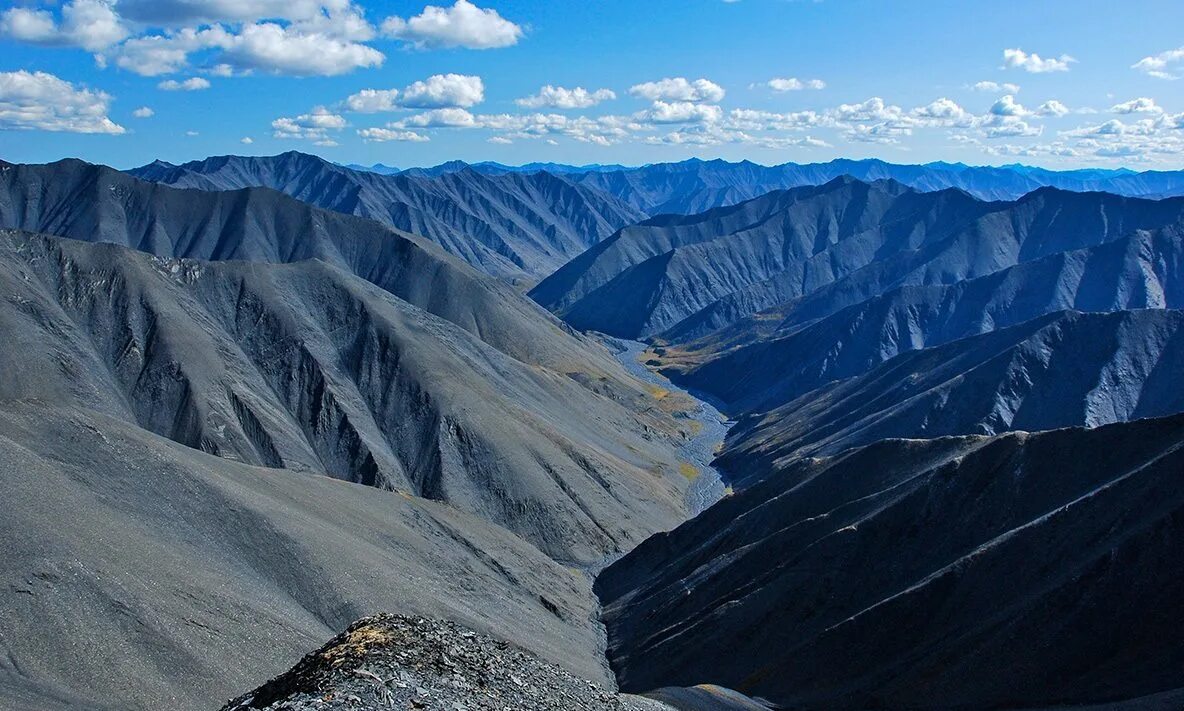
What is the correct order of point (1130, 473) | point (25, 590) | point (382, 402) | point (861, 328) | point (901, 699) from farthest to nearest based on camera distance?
1. point (861, 328)
2. point (382, 402)
3. point (1130, 473)
4. point (901, 699)
5. point (25, 590)

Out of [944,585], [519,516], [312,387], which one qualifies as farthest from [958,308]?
[944,585]

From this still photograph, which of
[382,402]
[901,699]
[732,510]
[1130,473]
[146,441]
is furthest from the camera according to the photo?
[382,402]

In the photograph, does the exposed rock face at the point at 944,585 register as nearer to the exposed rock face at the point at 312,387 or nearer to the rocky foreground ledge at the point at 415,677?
the exposed rock face at the point at 312,387

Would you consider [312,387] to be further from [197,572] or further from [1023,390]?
[1023,390]

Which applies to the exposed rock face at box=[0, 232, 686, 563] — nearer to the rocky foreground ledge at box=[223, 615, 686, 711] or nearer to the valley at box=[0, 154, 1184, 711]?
the valley at box=[0, 154, 1184, 711]

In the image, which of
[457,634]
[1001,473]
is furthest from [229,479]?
[1001,473]

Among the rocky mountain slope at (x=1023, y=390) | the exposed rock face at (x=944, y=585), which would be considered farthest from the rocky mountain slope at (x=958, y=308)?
the exposed rock face at (x=944, y=585)

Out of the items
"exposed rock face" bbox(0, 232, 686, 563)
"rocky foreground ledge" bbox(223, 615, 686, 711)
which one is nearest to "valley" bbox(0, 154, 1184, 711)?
"rocky foreground ledge" bbox(223, 615, 686, 711)

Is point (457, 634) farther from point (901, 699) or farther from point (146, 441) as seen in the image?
point (146, 441)
